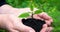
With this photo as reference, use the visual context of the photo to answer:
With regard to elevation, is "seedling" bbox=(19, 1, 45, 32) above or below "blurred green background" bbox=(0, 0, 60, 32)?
above

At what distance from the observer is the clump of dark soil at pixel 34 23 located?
4.73ft

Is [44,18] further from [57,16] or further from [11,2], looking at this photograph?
[11,2]

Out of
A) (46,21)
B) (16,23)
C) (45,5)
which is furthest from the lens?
(45,5)

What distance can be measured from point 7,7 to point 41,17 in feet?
1.26

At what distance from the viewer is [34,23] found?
147cm

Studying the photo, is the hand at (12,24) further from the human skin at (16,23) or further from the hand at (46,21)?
the hand at (46,21)

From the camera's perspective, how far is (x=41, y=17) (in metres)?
1.63

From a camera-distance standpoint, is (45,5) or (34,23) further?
(45,5)

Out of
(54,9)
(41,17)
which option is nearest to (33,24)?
(41,17)

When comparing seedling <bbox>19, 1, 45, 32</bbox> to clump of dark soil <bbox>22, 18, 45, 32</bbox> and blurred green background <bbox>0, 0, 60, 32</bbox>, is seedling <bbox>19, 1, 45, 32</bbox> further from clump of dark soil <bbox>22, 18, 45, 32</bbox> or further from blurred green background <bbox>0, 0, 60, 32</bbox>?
blurred green background <bbox>0, 0, 60, 32</bbox>

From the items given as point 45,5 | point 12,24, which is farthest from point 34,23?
point 45,5

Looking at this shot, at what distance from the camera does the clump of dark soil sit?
1.44m

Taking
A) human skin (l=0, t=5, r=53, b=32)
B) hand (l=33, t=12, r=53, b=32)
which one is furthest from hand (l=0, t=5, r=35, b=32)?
hand (l=33, t=12, r=53, b=32)

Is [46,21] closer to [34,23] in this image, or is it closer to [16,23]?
[34,23]
